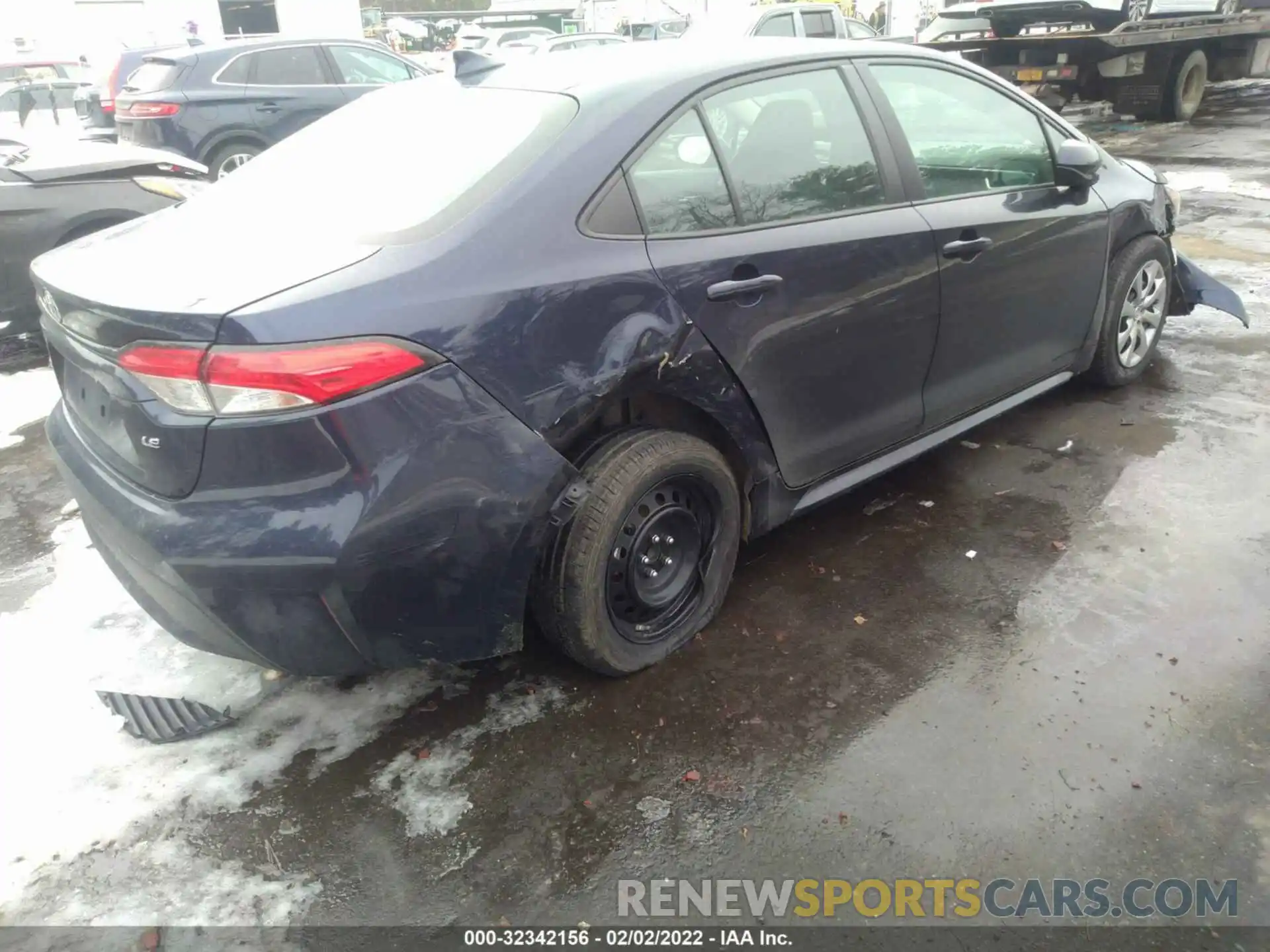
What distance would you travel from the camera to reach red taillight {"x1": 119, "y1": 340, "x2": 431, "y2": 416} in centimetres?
205

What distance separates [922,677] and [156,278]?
2275 millimetres

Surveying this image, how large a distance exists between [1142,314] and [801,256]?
8.33 ft

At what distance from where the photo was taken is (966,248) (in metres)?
3.35

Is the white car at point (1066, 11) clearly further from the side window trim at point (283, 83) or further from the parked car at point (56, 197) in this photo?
the parked car at point (56, 197)

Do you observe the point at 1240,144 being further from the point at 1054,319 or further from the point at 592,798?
the point at 592,798

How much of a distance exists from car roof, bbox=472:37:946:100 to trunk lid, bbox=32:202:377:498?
88 centimetres

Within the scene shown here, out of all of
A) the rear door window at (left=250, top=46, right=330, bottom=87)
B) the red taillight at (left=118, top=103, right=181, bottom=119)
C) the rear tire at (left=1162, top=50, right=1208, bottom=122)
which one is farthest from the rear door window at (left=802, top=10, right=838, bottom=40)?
the red taillight at (left=118, top=103, right=181, bottom=119)

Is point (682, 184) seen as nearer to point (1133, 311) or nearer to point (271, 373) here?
point (271, 373)

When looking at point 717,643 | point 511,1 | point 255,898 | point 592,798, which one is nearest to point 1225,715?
point 717,643

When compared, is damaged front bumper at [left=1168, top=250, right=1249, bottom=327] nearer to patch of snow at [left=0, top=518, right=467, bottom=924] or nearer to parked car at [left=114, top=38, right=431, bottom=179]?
patch of snow at [left=0, top=518, right=467, bottom=924]

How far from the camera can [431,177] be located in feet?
8.33

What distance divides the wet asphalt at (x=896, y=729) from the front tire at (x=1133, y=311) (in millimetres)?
699

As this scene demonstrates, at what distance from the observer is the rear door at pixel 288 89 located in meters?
9.65

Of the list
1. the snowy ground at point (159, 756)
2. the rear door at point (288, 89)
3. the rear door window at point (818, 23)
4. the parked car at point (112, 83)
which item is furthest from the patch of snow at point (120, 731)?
the rear door window at point (818, 23)
